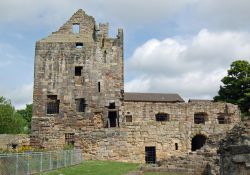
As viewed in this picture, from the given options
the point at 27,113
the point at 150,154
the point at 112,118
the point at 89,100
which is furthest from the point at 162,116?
the point at 27,113

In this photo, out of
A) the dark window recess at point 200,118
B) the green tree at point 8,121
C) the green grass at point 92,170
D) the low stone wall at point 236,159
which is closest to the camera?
the low stone wall at point 236,159

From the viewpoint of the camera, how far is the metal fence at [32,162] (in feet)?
55.4

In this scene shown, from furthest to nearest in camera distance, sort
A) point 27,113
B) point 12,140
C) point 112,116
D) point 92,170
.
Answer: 1. point 27,113
2. point 112,116
3. point 12,140
4. point 92,170

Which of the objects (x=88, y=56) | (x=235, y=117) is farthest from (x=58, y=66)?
(x=235, y=117)

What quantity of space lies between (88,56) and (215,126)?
14.3 meters

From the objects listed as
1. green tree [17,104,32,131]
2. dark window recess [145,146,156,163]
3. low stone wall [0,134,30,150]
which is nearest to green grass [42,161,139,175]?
dark window recess [145,146,156,163]

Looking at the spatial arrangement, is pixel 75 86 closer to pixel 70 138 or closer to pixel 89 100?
pixel 89 100

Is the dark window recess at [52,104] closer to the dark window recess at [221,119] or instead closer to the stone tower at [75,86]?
the stone tower at [75,86]

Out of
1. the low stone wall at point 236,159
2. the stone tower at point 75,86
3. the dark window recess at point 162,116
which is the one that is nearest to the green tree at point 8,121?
the stone tower at point 75,86

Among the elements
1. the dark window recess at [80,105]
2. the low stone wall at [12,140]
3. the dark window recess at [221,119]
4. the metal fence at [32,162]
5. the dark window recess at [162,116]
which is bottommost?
the metal fence at [32,162]

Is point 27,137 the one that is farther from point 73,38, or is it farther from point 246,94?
point 246,94

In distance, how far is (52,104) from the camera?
128 ft

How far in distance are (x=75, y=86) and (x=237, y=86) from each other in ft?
76.5

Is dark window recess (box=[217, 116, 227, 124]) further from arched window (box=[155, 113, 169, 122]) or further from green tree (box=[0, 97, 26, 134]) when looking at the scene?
green tree (box=[0, 97, 26, 134])
